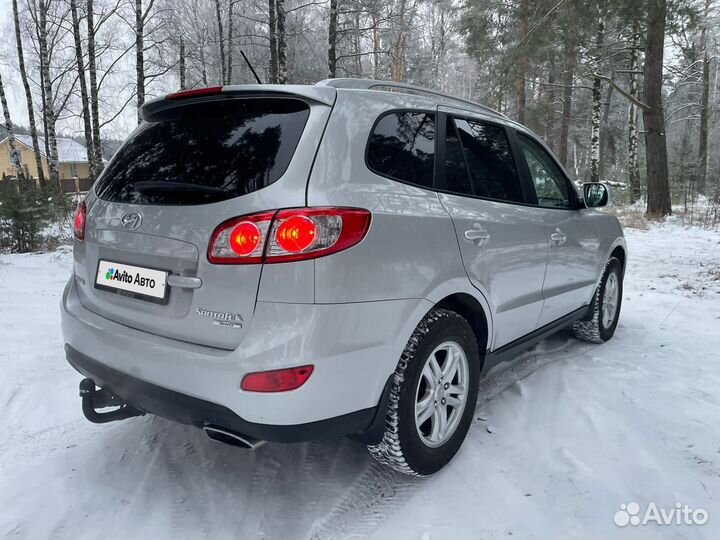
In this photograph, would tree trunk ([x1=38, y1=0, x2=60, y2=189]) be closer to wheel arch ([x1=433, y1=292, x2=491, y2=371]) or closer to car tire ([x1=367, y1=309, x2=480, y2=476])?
wheel arch ([x1=433, y1=292, x2=491, y2=371])

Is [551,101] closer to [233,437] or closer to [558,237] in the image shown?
[558,237]

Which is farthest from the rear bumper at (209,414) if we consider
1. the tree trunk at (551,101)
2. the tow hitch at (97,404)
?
the tree trunk at (551,101)

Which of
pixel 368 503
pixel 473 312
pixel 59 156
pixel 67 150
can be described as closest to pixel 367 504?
pixel 368 503

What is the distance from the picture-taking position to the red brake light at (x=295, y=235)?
5.63ft

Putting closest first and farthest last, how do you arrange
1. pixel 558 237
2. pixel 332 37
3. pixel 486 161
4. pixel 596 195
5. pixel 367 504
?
1. pixel 367 504
2. pixel 486 161
3. pixel 558 237
4. pixel 596 195
5. pixel 332 37

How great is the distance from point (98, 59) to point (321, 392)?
26641 millimetres

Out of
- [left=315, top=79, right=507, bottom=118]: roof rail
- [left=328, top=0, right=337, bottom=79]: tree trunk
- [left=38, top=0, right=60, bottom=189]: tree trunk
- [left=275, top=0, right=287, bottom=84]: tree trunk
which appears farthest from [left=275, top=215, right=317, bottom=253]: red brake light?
[left=38, top=0, right=60, bottom=189]: tree trunk

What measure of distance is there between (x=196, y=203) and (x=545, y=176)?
8.25ft

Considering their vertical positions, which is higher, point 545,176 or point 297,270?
point 545,176

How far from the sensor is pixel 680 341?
4.23 metres

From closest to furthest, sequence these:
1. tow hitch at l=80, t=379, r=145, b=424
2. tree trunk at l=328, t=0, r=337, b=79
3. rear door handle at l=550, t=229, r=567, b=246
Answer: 1. tow hitch at l=80, t=379, r=145, b=424
2. rear door handle at l=550, t=229, r=567, b=246
3. tree trunk at l=328, t=0, r=337, b=79

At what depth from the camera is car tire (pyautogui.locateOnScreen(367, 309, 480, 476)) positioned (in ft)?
6.81

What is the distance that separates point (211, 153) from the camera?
6.60 ft

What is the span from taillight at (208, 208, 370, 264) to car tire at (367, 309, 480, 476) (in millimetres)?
637
